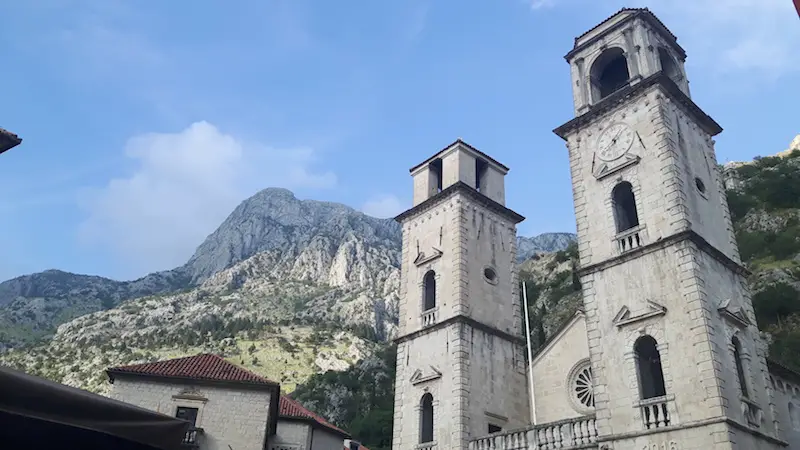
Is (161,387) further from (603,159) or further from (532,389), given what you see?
(603,159)

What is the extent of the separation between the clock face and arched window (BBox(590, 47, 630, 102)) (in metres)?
2.05

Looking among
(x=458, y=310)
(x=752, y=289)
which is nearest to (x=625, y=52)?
(x=458, y=310)

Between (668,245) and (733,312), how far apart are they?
2665 millimetres

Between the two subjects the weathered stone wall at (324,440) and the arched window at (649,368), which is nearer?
the arched window at (649,368)

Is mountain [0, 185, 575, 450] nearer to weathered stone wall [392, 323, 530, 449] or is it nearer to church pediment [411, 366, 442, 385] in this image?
weathered stone wall [392, 323, 530, 449]

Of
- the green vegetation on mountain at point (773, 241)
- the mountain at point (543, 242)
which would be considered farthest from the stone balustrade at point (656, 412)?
the mountain at point (543, 242)

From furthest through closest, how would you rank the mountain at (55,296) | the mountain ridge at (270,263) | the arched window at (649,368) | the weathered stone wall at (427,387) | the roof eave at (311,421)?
1. the mountain ridge at (270,263)
2. the mountain at (55,296)
3. the roof eave at (311,421)
4. the weathered stone wall at (427,387)
5. the arched window at (649,368)

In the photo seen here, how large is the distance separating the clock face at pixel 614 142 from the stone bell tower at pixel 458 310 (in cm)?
703

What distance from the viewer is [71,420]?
16.8 feet

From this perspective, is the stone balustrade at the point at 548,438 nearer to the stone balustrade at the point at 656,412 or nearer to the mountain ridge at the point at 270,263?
the stone balustrade at the point at 656,412

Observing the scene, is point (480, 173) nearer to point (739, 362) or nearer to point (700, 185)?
point (700, 185)

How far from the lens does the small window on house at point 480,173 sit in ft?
98.7

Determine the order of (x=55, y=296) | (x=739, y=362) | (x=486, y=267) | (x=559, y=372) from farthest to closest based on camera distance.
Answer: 1. (x=55, y=296)
2. (x=486, y=267)
3. (x=559, y=372)
4. (x=739, y=362)

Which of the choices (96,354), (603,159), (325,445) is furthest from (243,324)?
(603,159)
